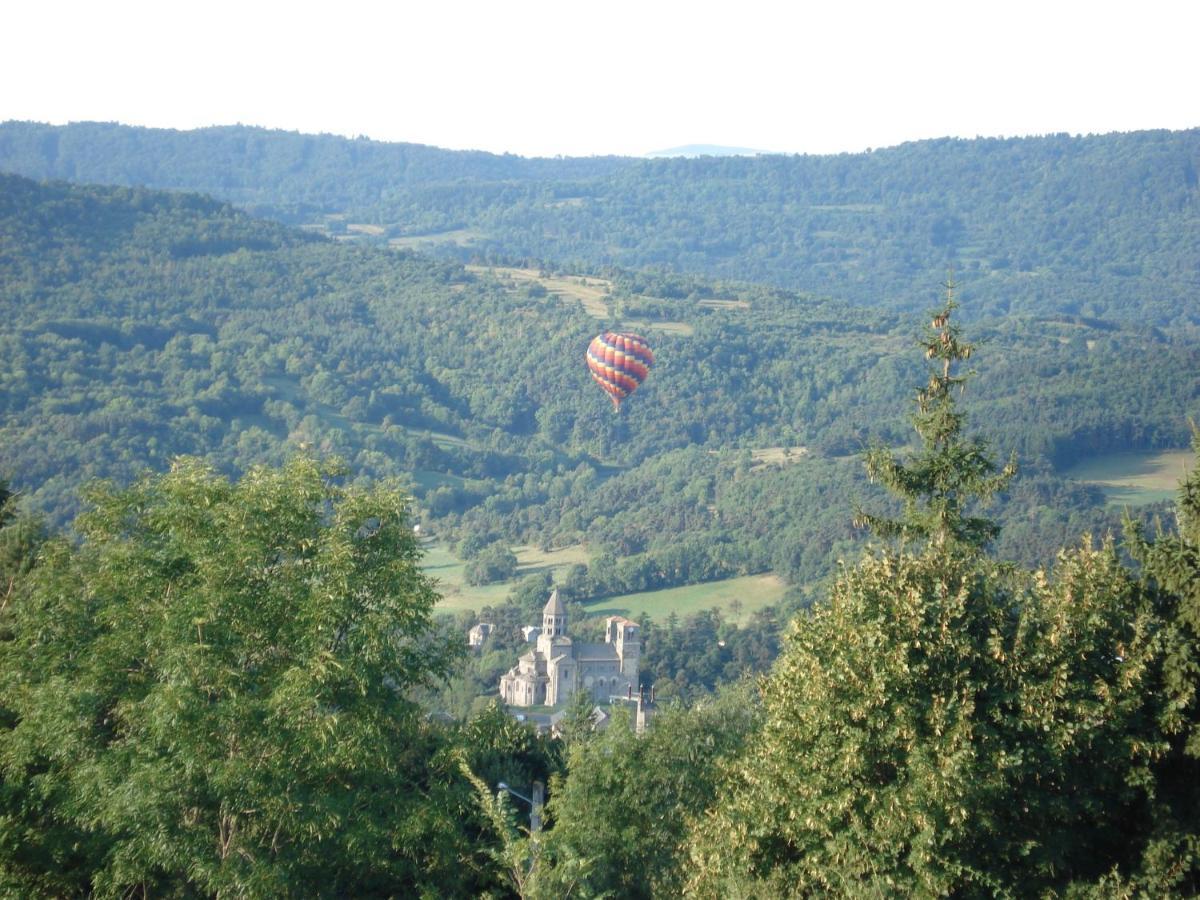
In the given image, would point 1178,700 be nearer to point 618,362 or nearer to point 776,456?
point 618,362

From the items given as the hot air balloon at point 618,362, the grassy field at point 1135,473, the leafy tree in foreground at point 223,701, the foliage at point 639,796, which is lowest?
the grassy field at point 1135,473

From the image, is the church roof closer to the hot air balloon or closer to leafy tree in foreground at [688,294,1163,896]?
the hot air balloon

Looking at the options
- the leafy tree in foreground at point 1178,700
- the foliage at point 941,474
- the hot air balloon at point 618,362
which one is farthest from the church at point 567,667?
the leafy tree in foreground at point 1178,700

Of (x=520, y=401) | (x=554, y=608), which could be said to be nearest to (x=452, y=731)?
(x=554, y=608)

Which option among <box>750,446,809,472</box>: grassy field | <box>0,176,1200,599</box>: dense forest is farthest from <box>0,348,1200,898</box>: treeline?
<box>750,446,809,472</box>: grassy field

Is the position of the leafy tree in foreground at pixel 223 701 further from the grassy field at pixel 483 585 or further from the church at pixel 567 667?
the grassy field at pixel 483 585

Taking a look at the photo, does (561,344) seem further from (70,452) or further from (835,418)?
(70,452)
